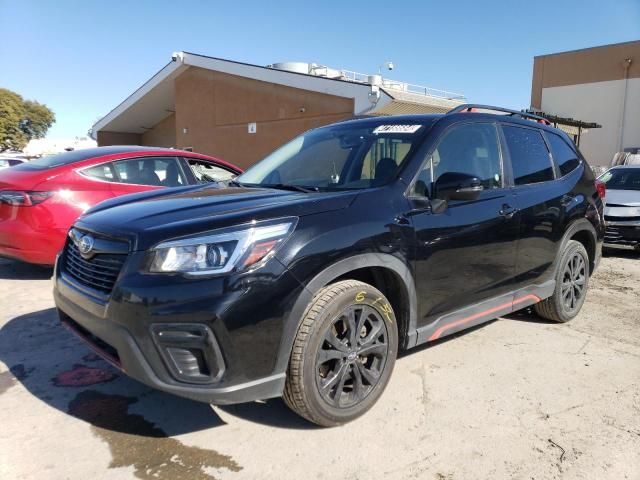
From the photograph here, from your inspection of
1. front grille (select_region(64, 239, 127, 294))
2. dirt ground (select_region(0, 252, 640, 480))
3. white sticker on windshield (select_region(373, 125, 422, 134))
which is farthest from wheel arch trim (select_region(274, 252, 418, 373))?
white sticker on windshield (select_region(373, 125, 422, 134))

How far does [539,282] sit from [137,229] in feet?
10.6

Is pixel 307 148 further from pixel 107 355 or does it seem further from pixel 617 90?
pixel 617 90

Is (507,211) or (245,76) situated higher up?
(245,76)

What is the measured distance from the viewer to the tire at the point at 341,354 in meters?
2.54

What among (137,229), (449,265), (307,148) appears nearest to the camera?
(137,229)

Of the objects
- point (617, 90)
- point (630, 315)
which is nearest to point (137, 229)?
point (630, 315)

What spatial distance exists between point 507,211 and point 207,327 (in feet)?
7.94

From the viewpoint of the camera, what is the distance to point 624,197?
8305mm

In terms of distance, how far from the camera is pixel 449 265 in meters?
3.26

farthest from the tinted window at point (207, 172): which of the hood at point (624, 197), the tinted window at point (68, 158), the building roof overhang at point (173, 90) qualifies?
the building roof overhang at point (173, 90)

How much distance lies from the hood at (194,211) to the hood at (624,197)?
6.99 m

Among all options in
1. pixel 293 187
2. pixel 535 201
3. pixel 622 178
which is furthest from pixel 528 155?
pixel 622 178

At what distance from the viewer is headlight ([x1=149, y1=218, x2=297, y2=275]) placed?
2346 mm

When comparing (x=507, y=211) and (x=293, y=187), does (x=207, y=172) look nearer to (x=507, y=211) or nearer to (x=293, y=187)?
(x=293, y=187)
